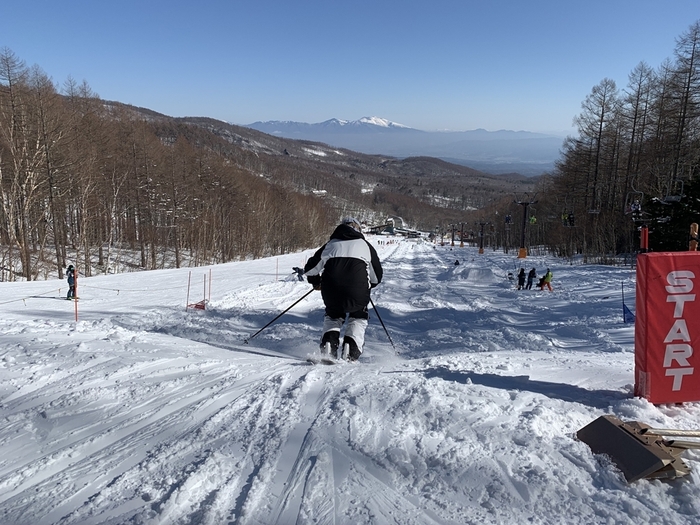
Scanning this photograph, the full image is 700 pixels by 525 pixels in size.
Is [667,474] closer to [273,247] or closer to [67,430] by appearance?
[67,430]

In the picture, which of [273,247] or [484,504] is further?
[273,247]

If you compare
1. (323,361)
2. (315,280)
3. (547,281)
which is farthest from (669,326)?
(547,281)

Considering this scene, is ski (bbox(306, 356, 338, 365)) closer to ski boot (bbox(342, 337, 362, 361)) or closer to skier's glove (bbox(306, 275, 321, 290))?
ski boot (bbox(342, 337, 362, 361))

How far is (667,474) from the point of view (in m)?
2.77

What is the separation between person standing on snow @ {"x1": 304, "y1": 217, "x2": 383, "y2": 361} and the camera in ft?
18.7

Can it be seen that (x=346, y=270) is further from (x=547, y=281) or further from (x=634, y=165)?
(x=634, y=165)

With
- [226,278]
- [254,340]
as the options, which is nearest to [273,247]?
[226,278]

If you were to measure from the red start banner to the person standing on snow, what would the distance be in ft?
10.1

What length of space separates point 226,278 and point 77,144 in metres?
15.6

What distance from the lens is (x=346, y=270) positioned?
571cm

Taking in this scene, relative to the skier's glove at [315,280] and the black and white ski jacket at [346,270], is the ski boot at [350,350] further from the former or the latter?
the skier's glove at [315,280]

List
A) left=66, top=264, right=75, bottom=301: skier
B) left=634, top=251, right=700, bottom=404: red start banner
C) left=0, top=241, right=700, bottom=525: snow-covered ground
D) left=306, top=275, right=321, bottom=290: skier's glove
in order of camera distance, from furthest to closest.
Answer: left=66, top=264, right=75, bottom=301: skier
left=306, top=275, right=321, bottom=290: skier's glove
left=634, top=251, right=700, bottom=404: red start banner
left=0, top=241, right=700, bottom=525: snow-covered ground

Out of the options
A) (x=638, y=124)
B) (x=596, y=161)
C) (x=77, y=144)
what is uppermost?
(x=638, y=124)

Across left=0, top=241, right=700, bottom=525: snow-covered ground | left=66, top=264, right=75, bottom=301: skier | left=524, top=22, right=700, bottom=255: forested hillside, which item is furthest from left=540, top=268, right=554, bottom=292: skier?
left=66, top=264, right=75, bottom=301: skier
